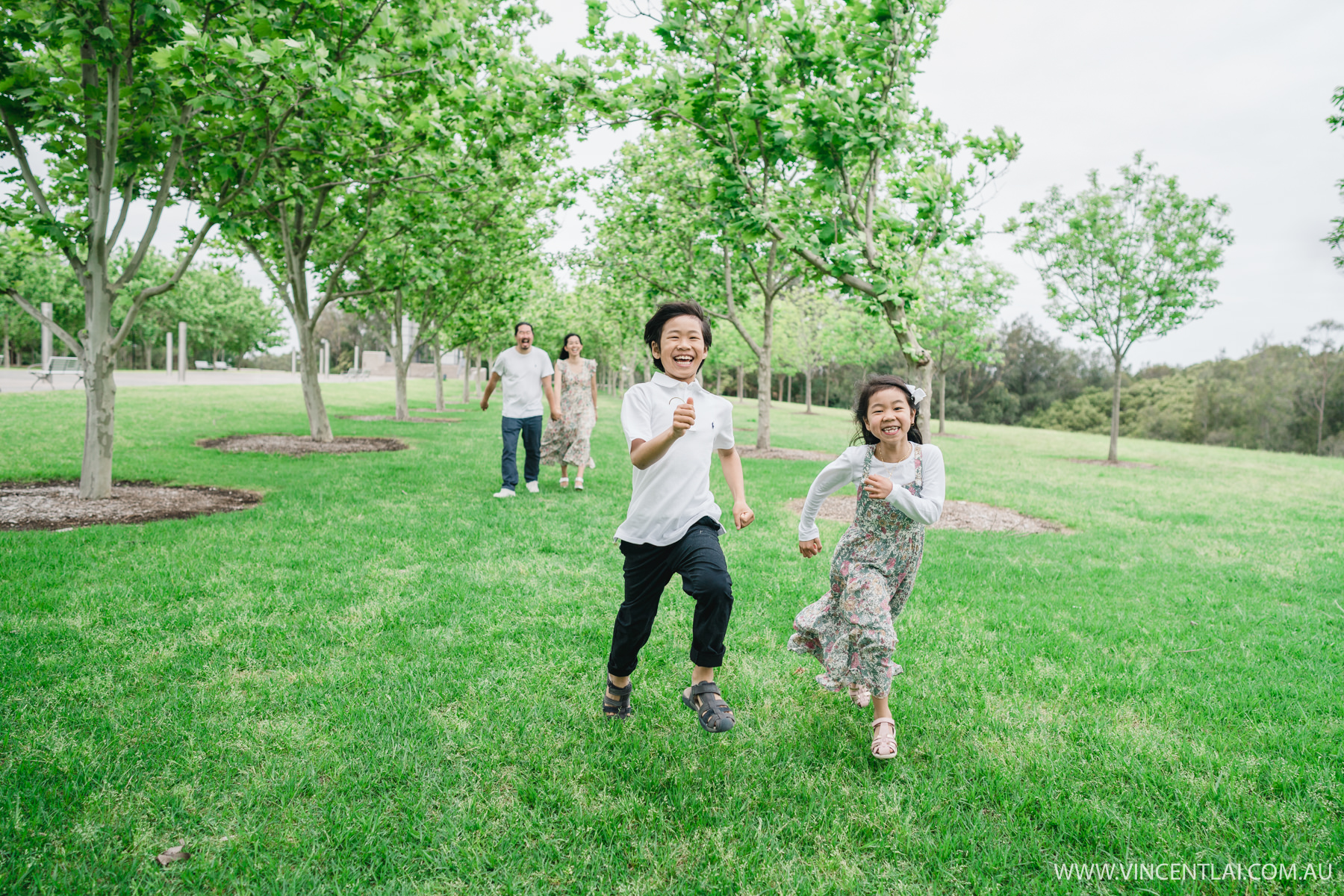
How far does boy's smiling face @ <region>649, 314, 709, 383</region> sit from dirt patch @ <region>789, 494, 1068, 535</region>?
5.73 metres

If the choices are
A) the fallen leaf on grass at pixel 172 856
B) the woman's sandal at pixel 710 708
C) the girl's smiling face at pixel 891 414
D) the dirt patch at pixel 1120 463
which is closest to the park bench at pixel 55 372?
the fallen leaf on grass at pixel 172 856

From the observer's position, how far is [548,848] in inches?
101

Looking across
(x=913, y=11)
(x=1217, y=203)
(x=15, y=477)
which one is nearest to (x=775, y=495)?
(x=913, y=11)

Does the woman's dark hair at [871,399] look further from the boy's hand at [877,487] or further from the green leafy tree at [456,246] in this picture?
the green leafy tree at [456,246]

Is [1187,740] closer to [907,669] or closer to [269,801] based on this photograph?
[907,669]

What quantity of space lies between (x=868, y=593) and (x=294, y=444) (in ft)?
43.8

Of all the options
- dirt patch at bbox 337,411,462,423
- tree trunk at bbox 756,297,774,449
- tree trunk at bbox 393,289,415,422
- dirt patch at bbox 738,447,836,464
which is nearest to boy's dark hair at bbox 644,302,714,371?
dirt patch at bbox 738,447,836,464

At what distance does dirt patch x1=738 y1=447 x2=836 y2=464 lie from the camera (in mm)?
15867

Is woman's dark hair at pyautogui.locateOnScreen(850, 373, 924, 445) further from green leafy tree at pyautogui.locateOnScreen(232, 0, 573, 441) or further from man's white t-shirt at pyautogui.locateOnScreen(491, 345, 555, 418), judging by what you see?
man's white t-shirt at pyautogui.locateOnScreen(491, 345, 555, 418)

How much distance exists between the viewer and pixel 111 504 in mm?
7613

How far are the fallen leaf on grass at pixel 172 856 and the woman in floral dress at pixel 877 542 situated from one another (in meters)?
2.64

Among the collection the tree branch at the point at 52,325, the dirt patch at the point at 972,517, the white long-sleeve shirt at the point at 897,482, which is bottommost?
the dirt patch at the point at 972,517

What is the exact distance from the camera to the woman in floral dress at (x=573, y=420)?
33.4 ft

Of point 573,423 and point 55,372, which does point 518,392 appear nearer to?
point 573,423
